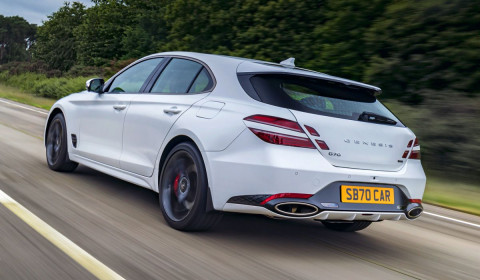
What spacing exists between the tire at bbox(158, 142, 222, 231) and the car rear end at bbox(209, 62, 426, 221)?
222 mm

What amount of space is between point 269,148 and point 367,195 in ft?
2.74

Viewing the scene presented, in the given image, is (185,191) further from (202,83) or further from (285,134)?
(285,134)

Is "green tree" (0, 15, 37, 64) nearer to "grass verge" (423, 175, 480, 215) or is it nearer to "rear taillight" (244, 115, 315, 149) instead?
"grass verge" (423, 175, 480, 215)

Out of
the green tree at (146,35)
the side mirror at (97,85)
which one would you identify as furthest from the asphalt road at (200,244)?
the green tree at (146,35)

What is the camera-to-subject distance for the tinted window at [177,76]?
5332 millimetres

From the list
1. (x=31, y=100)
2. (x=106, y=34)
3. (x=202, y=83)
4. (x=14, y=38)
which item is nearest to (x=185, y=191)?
(x=202, y=83)

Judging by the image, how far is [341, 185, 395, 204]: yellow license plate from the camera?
4.36 metres

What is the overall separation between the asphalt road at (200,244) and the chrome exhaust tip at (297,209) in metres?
0.35

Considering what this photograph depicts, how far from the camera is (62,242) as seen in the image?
4219 millimetres

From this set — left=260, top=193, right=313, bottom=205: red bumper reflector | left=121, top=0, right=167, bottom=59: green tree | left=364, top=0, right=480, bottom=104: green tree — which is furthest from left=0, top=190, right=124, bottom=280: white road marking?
left=121, top=0, right=167, bottom=59: green tree

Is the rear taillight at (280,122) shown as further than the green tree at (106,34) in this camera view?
No

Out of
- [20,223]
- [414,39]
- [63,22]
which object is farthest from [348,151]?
[63,22]

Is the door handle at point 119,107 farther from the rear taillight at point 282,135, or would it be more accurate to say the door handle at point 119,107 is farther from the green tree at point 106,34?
the green tree at point 106,34

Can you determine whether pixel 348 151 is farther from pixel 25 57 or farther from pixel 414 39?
pixel 25 57
